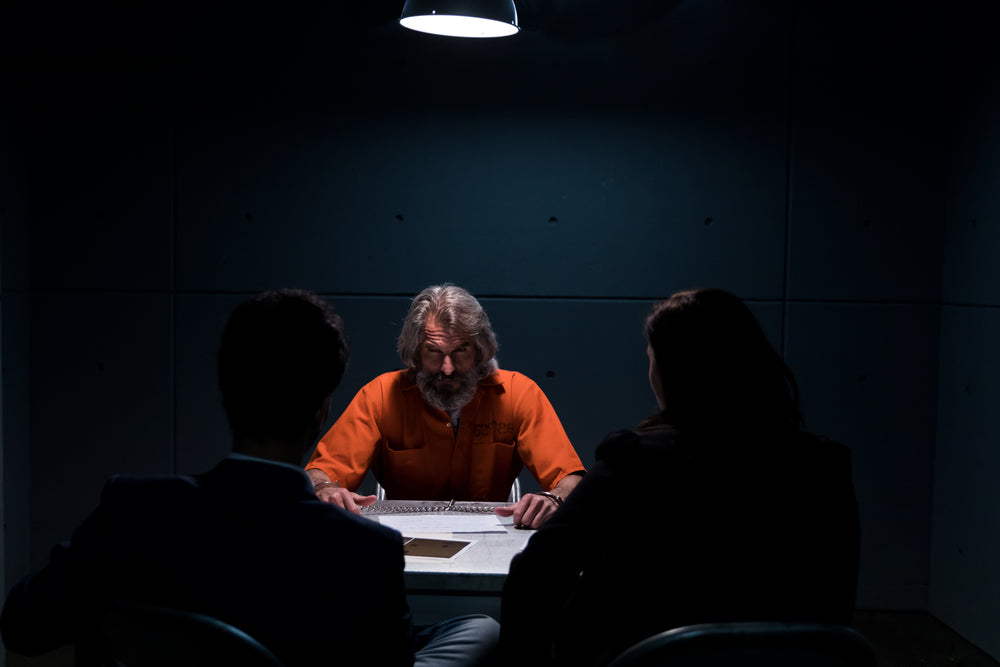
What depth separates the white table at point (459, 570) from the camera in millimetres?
1715

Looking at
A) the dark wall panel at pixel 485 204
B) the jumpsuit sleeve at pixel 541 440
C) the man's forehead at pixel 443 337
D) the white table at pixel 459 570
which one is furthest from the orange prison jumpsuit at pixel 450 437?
the dark wall panel at pixel 485 204

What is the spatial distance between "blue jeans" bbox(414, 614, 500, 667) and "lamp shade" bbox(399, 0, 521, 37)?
1802 mm

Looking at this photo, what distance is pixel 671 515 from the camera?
1.36m

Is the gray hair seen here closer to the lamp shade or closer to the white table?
the white table

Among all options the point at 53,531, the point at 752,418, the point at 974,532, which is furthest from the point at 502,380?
the point at 53,531

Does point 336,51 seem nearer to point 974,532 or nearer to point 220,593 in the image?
point 220,593

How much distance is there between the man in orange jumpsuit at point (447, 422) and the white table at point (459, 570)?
516 millimetres

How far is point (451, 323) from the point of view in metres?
2.86

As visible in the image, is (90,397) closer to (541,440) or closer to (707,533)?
(541,440)

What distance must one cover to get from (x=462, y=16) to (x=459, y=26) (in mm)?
234

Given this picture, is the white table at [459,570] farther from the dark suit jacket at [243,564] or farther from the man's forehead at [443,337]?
the man's forehead at [443,337]

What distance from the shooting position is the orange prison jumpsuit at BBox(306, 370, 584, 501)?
9.45ft

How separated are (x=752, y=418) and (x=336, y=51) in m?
2.86

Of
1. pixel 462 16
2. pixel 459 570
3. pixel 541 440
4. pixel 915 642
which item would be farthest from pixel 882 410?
pixel 459 570
